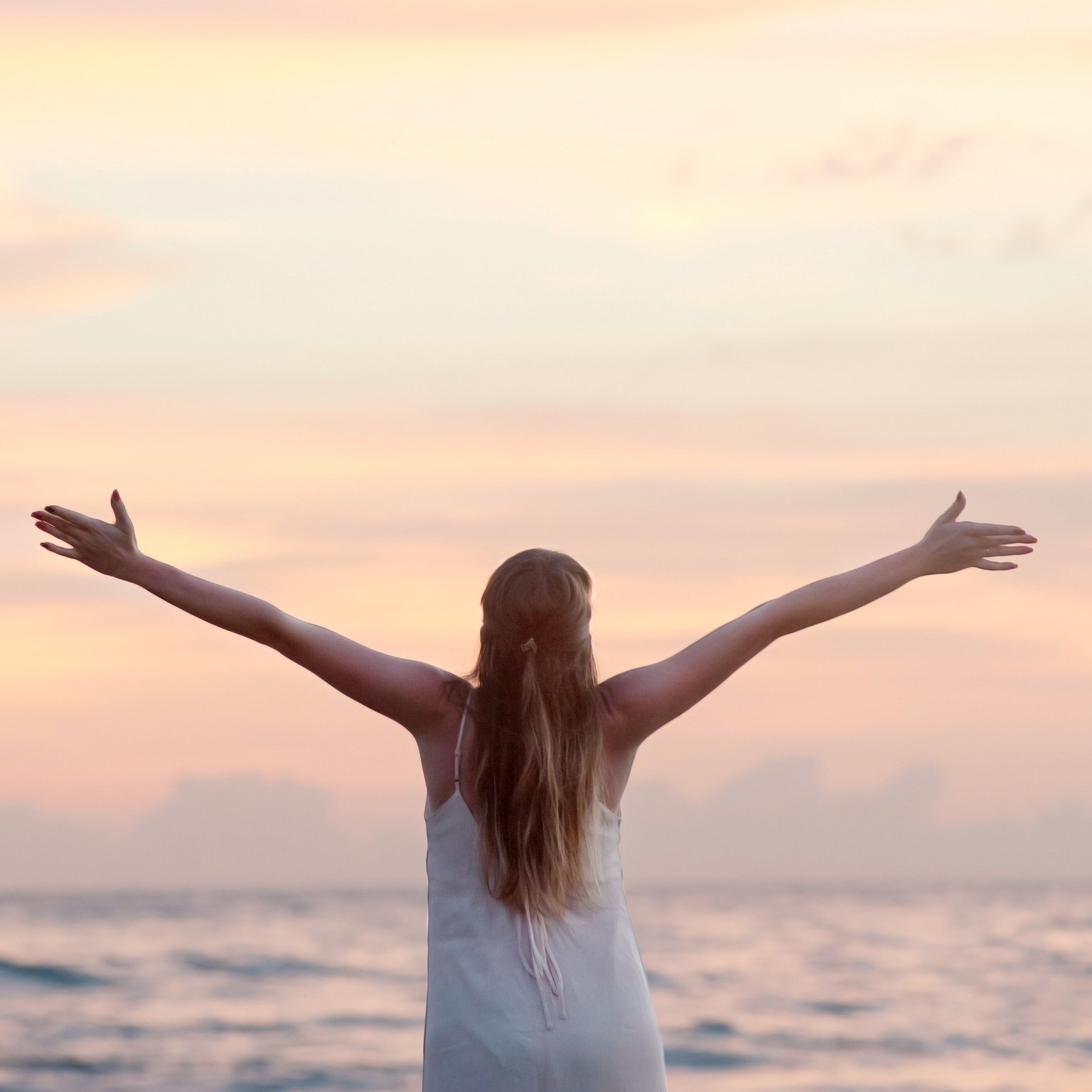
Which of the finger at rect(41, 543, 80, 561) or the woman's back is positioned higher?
the finger at rect(41, 543, 80, 561)

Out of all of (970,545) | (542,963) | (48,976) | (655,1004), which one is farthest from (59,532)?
(48,976)

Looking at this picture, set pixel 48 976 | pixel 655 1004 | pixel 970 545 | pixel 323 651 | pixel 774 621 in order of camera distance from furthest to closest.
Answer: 1. pixel 48 976
2. pixel 655 1004
3. pixel 970 545
4. pixel 774 621
5. pixel 323 651

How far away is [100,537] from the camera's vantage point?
3.15 m

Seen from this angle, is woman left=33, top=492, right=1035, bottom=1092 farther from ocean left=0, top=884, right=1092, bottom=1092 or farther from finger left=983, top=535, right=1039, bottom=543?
ocean left=0, top=884, right=1092, bottom=1092

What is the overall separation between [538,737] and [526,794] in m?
0.11

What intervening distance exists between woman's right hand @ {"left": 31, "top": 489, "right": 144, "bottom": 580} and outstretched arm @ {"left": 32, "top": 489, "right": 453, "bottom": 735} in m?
0.05

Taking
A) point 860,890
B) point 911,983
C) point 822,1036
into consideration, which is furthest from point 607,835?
point 860,890

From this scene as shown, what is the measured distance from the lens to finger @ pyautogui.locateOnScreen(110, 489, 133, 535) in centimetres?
315

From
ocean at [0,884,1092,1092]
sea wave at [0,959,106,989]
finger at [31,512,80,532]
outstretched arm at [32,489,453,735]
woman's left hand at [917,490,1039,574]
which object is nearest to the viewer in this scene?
outstretched arm at [32,489,453,735]

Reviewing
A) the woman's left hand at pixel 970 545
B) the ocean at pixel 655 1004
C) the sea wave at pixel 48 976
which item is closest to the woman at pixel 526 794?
the woman's left hand at pixel 970 545

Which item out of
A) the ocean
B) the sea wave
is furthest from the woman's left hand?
the sea wave

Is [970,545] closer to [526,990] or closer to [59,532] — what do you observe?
[526,990]

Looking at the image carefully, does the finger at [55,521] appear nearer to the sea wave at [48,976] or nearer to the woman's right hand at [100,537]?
the woman's right hand at [100,537]

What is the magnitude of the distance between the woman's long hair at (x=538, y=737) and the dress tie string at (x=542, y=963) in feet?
0.09
